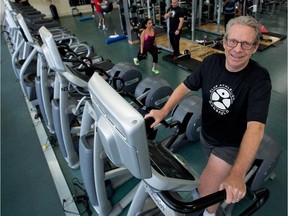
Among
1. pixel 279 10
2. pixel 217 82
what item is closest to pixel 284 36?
pixel 279 10

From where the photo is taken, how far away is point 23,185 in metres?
2.44

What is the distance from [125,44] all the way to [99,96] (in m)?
5.99

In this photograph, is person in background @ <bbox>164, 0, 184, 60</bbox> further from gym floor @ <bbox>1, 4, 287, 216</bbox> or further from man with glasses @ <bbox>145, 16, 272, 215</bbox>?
man with glasses @ <bbox>145, 16, 272, 215</bbox>

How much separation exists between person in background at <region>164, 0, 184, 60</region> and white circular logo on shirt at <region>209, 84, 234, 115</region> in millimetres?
3790

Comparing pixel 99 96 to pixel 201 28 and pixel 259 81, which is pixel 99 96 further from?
pixel 201 28

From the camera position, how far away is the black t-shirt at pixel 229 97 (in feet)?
4.08

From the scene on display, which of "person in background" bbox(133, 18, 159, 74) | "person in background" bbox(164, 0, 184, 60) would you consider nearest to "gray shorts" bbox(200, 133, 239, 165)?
"person in background" bbox(133, 18, 159, 74)

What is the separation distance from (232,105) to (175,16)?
157 inches

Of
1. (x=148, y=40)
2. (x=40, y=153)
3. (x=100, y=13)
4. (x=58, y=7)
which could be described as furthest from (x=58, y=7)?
(x=40, y=153)

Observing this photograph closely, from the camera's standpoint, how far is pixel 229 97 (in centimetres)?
136

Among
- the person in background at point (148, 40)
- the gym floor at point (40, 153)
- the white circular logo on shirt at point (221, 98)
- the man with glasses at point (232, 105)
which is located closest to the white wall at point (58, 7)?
the gym floor at point (40, 153)

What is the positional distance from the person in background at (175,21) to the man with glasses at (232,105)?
3.67 m

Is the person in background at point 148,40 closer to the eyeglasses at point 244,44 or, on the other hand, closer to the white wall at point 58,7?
the eyeglasses at point 244,44

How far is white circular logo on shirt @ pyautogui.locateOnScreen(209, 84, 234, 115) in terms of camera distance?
4.47 feet
